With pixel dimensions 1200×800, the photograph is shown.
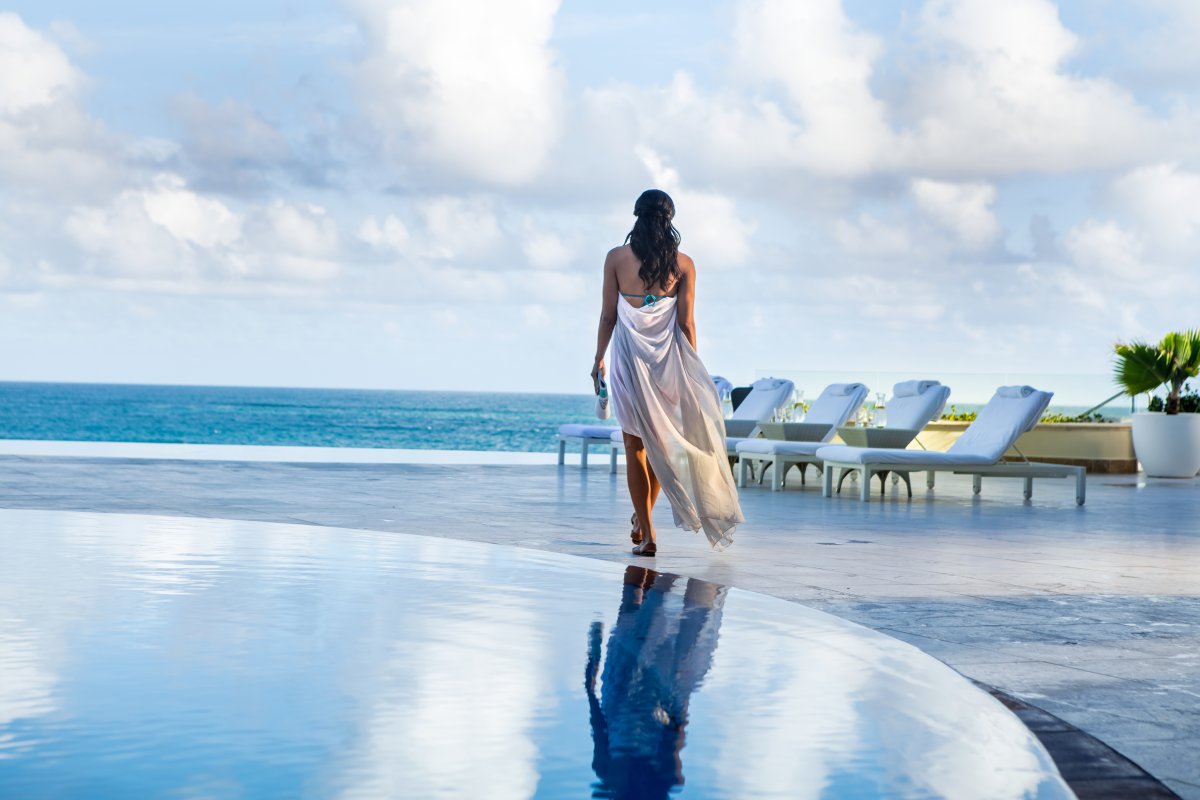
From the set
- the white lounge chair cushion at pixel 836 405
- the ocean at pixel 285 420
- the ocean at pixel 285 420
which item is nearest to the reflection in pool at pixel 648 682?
the white lounge chair cushion at pixel 836 405

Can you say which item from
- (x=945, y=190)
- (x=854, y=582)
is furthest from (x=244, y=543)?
(x=945, y=190)

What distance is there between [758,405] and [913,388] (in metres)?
2.37

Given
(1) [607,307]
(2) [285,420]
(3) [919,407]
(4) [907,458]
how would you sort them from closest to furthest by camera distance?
(1) [607,307], (4) [907,458], (3) [919,407], (2) [285,420]

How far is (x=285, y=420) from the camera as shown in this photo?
64.0 m

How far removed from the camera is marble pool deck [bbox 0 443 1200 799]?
3498 mm

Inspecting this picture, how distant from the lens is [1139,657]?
3816 millimetres

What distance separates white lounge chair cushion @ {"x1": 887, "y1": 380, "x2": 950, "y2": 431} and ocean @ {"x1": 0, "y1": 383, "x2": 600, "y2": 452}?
34270 mm

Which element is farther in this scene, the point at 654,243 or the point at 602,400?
the point at 602,400

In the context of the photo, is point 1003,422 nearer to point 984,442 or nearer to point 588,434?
point 984,442

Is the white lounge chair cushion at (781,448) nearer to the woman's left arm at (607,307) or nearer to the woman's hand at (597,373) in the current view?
the woman's hand at (597,373)

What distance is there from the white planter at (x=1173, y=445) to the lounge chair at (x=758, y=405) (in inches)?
200

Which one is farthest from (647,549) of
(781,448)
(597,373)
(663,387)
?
(781,448)

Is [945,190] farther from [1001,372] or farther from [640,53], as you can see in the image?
[1001,372]

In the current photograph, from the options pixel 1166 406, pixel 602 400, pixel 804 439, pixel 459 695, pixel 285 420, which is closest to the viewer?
pixel 459 695
